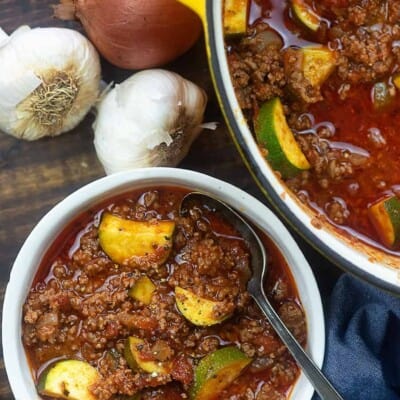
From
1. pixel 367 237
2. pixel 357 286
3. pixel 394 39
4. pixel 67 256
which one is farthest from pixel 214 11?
pixel 357 286

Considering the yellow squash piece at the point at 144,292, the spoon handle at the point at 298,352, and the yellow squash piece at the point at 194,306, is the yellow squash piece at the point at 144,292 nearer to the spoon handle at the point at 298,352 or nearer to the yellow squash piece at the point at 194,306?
the yellow squash piece at the point at 194,306

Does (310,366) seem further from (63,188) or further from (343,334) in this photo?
(63,188)

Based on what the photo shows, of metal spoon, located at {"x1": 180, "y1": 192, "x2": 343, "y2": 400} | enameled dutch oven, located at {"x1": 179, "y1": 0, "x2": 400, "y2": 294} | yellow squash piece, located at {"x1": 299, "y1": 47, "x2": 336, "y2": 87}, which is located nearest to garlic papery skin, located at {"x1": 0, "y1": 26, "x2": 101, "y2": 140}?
metal spoon, located at {"x1": 180, "y1": 192, "x2": 343, "y2": 400}

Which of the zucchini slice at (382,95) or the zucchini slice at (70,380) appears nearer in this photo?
the zucchini slice at (382,95)

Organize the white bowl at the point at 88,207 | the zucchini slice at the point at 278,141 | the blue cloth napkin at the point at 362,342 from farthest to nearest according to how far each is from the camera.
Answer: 1. the blue cloth napkin at the point at 362,342
2. the white bowl at the point at 88,207
3. the zucchini slice at the point at 278,141

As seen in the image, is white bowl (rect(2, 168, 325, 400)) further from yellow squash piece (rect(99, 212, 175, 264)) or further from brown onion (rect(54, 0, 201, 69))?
brown onion (rect(54, 0, 201, 69))

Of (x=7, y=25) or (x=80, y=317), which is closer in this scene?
(x=80, y=317)

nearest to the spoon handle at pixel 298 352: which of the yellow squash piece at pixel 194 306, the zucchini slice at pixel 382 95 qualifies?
the yellow squash piece at pixel 194 306
